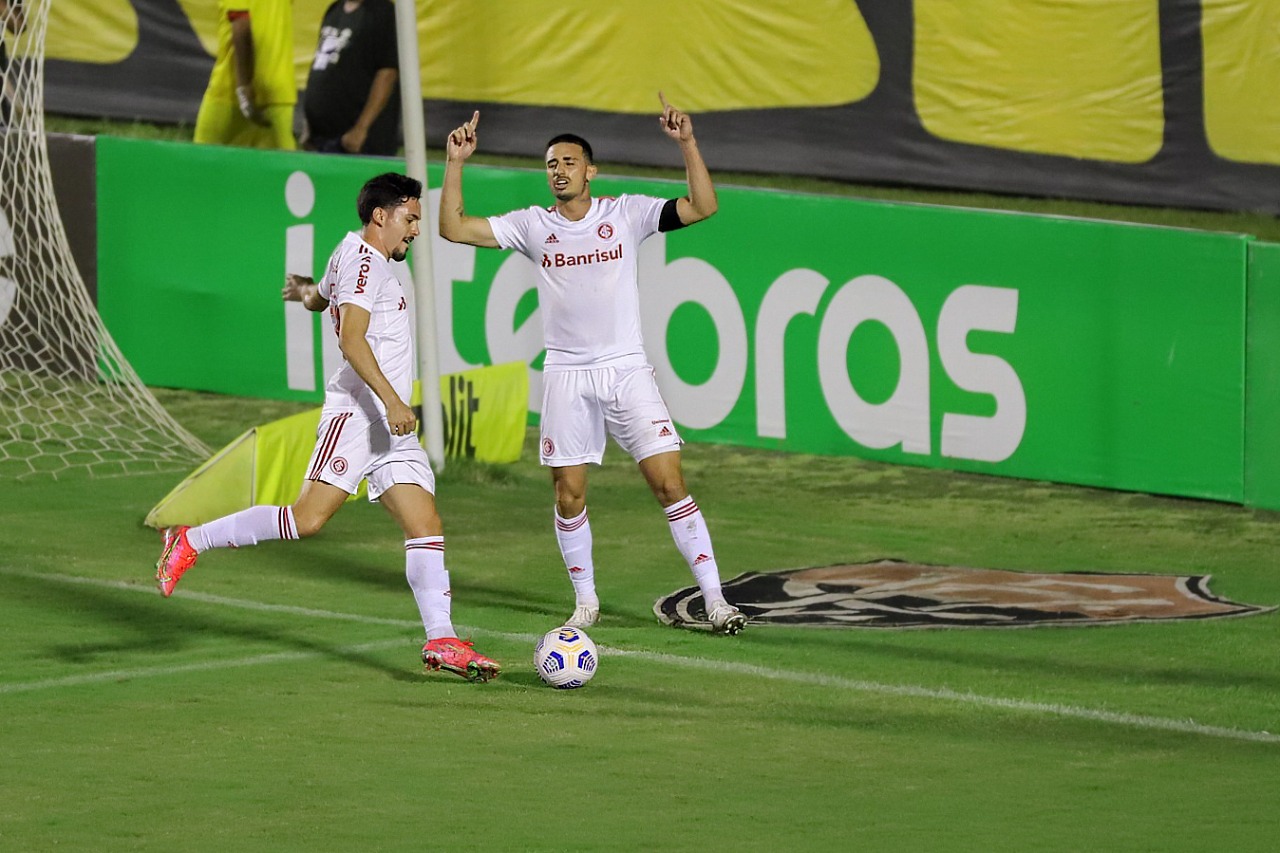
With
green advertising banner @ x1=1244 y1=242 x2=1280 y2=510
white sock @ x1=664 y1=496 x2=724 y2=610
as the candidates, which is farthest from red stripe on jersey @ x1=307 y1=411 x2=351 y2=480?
green advertising banner @ x1=1244 y1=242 x2=1280 y2=510

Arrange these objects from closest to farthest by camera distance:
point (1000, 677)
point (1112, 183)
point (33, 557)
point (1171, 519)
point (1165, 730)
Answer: point (1165, 730) < point (1000, 677) < point (33, 557) < point (1171, 519) < point (1112, 183)

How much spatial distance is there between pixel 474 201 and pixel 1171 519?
5329 mm

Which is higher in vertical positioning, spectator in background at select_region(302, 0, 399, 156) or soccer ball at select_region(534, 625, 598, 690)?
spectator in background at select_region(302, 0, 399, 156)

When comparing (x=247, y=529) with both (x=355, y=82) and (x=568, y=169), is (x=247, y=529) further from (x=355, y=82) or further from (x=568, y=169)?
(x=355, y=82)

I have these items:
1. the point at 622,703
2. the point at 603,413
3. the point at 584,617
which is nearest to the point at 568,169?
the point at 603,413

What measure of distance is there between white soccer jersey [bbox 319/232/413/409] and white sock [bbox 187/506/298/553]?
1.54 ft

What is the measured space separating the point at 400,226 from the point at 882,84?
27.2ft

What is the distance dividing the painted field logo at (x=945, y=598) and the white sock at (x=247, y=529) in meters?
1.83

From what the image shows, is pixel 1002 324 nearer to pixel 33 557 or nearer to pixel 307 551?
pixel 307 551

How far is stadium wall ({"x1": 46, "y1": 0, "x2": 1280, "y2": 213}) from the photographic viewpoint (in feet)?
49.7

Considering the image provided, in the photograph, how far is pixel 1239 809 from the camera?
725 cm

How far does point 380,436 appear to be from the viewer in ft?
29.8

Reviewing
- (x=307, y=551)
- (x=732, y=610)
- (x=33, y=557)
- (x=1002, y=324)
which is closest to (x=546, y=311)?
(x=732, y=610)

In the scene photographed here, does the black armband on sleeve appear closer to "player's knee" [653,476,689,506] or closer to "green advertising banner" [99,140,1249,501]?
"player's knee" [653,476,689,506]
